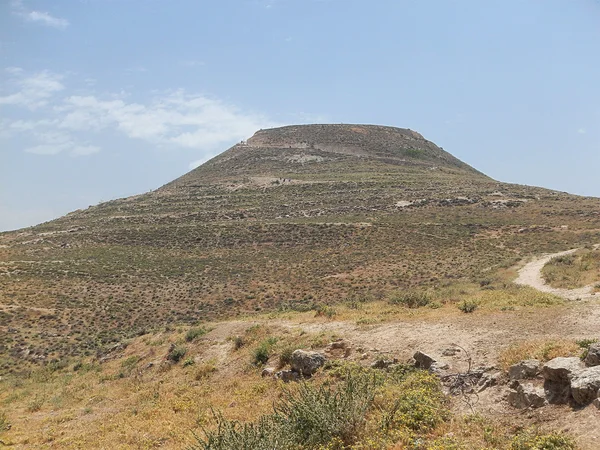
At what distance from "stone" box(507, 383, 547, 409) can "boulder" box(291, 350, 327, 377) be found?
5063mm

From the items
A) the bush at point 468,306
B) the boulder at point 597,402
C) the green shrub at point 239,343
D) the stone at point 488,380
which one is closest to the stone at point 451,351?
the stone at point 488,380

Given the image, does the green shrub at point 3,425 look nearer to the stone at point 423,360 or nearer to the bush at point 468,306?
the stone at point 423,360

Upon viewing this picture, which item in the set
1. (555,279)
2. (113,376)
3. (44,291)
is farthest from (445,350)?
(44,291)

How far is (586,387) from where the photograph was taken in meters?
6.20

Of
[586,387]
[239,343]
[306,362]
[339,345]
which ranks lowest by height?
[239,343]

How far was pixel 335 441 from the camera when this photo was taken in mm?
6590

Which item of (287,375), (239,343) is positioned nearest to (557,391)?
(287,375)

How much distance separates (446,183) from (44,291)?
181 ft

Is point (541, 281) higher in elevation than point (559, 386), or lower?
lower

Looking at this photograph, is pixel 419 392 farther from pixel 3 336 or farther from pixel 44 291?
pixel 44 291

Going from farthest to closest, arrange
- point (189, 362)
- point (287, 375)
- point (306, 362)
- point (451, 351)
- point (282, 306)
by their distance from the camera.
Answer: point (282, 306) → point (189, 362) → point (287, 375) → point (306, 362) → point (451, 351)

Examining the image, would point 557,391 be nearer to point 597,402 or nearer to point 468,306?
point 597,402

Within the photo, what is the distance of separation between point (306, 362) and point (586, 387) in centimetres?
664

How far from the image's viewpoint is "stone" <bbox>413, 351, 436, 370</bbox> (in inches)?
364
